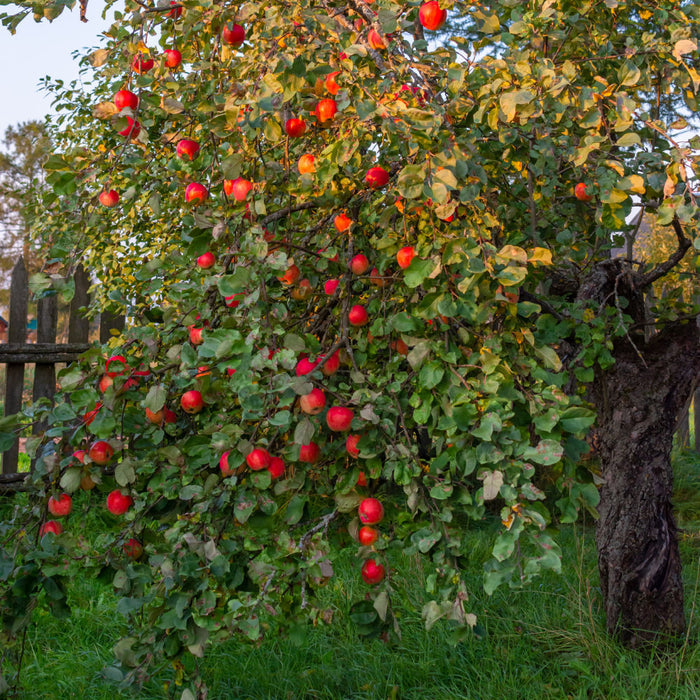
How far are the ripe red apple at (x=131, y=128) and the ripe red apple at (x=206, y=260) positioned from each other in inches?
13.1

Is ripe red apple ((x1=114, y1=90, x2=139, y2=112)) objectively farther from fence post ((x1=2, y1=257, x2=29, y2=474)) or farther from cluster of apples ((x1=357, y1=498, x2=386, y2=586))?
fence post ((x1=2, y1=257, x2=29, y2=474))

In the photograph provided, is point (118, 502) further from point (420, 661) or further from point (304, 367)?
point (420, 661)

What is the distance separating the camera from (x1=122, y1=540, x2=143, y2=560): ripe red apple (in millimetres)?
1608

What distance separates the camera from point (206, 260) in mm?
1735

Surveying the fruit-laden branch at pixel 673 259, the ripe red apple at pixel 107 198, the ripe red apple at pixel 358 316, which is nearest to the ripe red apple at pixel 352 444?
the ripe red apple at pixel 358 316

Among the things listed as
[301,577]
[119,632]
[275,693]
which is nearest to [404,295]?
[301,577]

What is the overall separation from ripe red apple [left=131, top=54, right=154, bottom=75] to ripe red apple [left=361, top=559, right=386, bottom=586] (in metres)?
1.27

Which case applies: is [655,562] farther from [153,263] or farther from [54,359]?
[54,359]

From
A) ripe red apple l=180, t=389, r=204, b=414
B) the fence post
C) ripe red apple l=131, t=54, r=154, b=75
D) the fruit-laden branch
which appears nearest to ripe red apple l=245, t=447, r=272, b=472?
ripe red apple l=180, t=389, r=204, b=414

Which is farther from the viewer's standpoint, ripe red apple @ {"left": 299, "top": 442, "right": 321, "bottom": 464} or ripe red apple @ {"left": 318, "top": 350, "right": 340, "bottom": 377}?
ripe red apple @ {"left": 318, "top": 350, "right": 340, "bottom": 377}

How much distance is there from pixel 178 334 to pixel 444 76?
0.88 metres

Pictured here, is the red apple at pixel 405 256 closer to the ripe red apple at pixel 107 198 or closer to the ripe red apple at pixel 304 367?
the ripe red apple at pixel 304 367

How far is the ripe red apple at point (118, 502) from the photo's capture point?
1.59m

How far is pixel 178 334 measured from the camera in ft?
5.53
